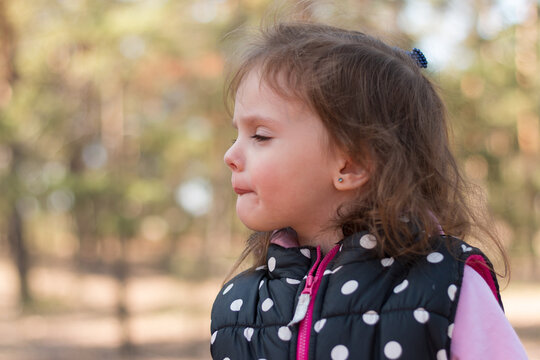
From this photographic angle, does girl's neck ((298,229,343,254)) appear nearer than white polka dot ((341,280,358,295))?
No

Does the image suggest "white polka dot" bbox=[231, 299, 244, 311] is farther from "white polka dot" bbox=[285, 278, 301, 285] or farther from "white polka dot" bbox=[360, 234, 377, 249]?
"white polka dot" bbox=[360, 234, 377, 249]

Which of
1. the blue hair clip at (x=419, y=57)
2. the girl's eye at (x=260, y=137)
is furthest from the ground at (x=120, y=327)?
the girl's eye at (x=260, y=137)

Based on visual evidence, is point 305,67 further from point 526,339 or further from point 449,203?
point 526,339

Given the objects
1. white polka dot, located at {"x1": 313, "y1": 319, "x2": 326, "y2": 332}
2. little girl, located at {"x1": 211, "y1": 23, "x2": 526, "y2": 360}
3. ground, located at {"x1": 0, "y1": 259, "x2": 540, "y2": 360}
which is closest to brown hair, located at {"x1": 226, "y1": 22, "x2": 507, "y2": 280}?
little girl, located at {"x1": 211, "y1": 23, "x2": 526, "y2": 360}

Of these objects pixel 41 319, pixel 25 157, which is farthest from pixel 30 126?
pixel 41 319

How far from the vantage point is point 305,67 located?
1.44 m

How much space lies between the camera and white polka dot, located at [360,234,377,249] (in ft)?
4.55

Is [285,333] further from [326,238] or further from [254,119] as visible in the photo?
[254,119]

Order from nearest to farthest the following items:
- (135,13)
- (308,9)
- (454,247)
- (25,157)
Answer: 1. (454,247)
2. (308,9)
3. (135,13)
4. (25,157)

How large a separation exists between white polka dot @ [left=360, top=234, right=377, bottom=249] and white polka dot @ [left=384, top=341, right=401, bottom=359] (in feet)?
0.72

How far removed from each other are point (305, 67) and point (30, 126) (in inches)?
320

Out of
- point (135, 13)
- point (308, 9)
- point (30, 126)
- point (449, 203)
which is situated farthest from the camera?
point (30, 126)

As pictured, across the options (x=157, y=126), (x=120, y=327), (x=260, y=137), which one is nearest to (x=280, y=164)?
(x=260, y=137)

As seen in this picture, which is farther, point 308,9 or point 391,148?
point 308,9
